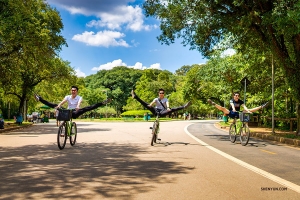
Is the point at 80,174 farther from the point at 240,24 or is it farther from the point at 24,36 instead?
the point at 24,36

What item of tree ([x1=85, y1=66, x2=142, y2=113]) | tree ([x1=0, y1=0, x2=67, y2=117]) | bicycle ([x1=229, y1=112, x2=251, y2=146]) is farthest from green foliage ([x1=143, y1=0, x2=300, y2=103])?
tree ([x1=85, y1=66, x2=142, y2=113])

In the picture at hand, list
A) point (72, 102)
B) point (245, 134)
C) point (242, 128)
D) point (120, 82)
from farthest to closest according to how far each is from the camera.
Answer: point (120, 82) → point (242, 128) → point (245, 134) → point (72, 102)

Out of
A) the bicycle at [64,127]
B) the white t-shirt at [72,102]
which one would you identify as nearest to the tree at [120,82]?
the white t-shirt at [72,102]

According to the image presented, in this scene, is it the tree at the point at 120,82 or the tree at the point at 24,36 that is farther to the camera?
the tree at the point at 120,82

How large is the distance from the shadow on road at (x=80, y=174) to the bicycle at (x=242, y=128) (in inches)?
175

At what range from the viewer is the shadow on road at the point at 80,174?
184 inches

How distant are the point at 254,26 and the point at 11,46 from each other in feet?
47.2

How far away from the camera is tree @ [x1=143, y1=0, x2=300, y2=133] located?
13.3 metres

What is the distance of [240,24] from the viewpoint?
48.8 feet

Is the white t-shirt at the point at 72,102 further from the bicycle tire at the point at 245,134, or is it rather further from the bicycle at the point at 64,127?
the bicycle tire at the point at 245,134

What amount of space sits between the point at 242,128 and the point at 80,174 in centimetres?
750

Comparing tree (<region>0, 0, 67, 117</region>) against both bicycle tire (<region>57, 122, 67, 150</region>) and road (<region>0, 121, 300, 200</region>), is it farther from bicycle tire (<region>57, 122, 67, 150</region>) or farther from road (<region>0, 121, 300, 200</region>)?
road (<region>0, 121, 300, 200</region>)

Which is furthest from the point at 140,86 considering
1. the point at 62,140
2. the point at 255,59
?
the point at 62,140

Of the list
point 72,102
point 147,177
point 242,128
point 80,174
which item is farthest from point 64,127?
point 242,128
